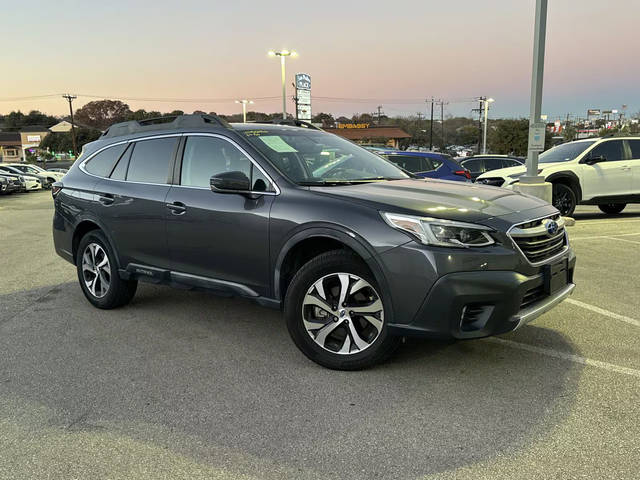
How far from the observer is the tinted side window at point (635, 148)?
11688 millimetres

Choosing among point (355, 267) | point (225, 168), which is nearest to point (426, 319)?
point (355, 267)

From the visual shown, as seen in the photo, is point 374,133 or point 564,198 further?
point 374,133

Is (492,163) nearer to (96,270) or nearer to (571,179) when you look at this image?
(571,179)

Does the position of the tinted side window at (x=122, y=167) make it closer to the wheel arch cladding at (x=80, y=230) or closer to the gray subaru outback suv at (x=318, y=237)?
the gray subaru outback suv at (x=318, y=237)

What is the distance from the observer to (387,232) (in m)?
3.39

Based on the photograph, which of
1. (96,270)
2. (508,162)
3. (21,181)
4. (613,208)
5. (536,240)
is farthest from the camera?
(21,181)

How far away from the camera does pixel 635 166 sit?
37.7 feet

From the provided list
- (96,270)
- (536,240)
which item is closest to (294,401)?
(536,240)

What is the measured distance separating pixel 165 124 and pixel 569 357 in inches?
155

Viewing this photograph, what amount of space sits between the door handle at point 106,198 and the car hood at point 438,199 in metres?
2.31

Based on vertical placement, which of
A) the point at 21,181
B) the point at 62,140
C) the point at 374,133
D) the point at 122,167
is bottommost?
the point at 21,181

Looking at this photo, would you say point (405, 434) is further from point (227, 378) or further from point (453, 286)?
point (227, 378)

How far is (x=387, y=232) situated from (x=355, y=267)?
33 cm

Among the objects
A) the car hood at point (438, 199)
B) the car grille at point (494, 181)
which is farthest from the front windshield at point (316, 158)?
the car grille at point (494, 181)
